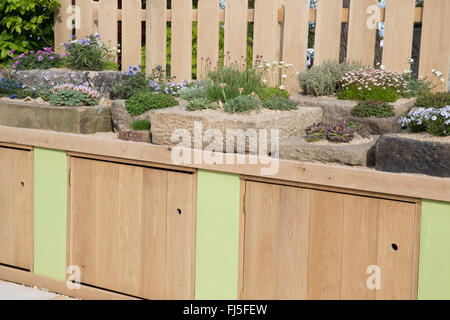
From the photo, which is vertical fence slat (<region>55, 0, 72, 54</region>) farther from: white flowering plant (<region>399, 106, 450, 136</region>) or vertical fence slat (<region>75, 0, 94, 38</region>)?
white flowering plant (<region>399, 106, 450, 136</region>)

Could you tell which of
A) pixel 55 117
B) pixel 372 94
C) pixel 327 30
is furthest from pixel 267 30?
pixel 55 117

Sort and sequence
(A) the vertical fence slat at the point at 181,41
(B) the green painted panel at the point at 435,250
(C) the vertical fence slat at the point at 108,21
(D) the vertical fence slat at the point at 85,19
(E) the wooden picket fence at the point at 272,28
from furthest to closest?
(D) the vertical fence slat at the point at 85,19, (C) the vertical fence slat at the point at 108,21, (A) the vertical fence slat at the point at 181,41, (E) the wooden picket fence at the point at 272,28, (B) the green painted panel at the point at 435,250

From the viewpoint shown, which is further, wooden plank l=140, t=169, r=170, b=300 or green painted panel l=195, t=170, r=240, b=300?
wooden plank l=140, t=169, r=170, b=300

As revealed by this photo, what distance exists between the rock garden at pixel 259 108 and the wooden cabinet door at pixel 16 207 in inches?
16.0

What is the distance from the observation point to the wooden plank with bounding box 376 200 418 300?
397cm

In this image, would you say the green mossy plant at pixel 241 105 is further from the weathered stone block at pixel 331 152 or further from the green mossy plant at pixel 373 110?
the green mossy plant at pixel 373 110

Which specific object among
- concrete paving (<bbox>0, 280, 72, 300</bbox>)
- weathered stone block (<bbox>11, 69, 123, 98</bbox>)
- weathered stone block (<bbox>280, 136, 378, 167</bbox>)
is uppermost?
weathered stone block (<bbox>11, 69, 123, 98</bbox>)

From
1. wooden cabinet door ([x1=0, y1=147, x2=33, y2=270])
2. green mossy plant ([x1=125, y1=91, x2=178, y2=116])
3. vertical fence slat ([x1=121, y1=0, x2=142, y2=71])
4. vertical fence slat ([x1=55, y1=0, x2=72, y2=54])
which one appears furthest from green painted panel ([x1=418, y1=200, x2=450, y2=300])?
vertical fence slat ([x1=55, y1=0, x2=72, y2=54])

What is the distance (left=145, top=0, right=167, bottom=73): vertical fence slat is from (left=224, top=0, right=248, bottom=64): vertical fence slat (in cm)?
80

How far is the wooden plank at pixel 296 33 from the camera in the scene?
6.16 meters

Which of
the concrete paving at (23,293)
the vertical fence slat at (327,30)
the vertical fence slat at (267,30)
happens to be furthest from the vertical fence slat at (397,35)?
the concrete paving at (23,293)

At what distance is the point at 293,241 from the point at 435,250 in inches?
36.7

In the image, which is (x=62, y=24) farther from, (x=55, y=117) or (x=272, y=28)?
(x=272, y=28)

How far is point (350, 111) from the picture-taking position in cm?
530
